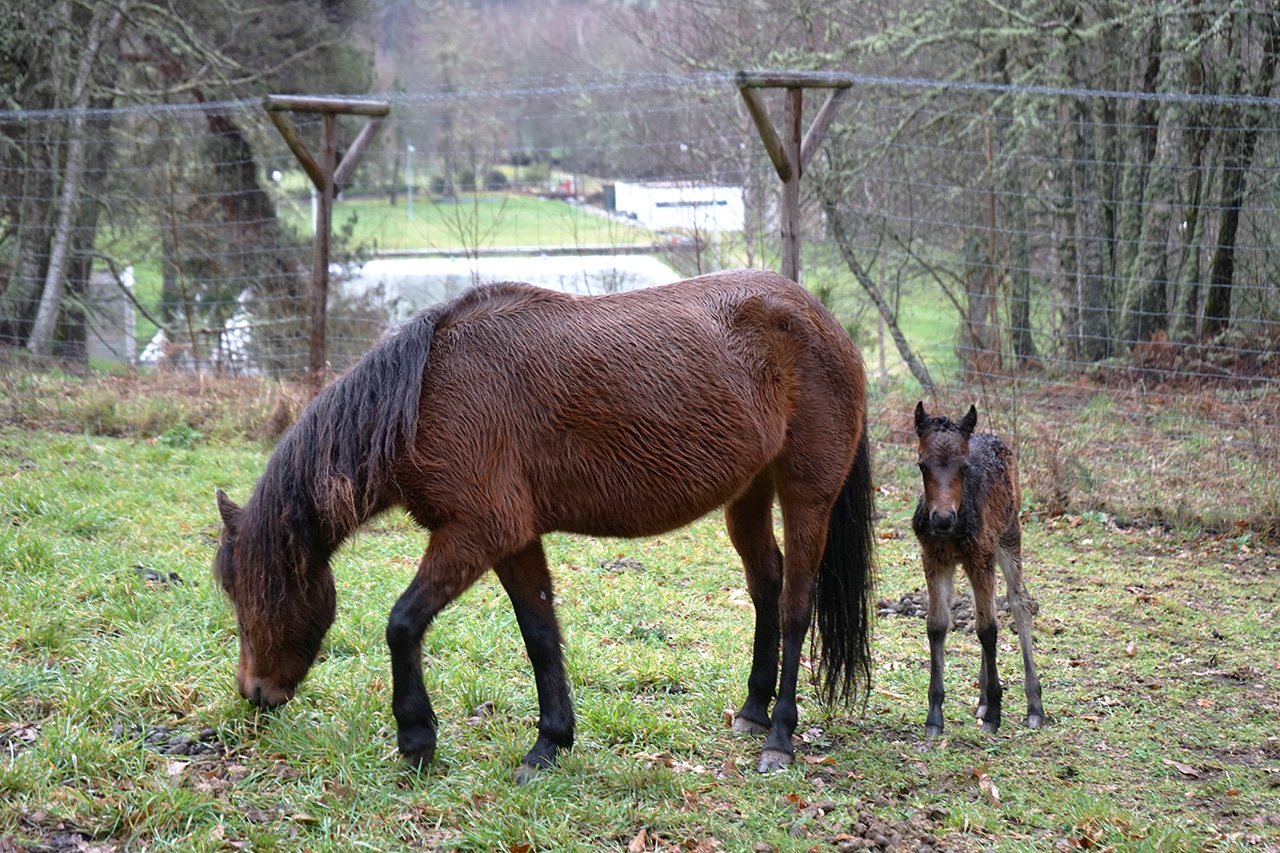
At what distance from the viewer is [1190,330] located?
33.7ft

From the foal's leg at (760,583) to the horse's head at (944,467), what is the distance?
68 cm

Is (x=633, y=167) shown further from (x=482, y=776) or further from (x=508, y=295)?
(x=482, y=776)

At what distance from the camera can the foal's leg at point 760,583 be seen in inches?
168

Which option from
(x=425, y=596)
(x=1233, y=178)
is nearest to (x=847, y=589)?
(x=425, y=596)

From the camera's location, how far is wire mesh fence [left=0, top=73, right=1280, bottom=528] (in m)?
8.09

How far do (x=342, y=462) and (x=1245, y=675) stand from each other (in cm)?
449

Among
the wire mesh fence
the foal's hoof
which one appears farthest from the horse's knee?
the wire mesh fence

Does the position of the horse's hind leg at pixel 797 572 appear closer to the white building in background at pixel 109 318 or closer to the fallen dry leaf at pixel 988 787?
the fallen dry leaf at pixel 988 787

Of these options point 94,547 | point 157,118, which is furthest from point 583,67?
point 94,547

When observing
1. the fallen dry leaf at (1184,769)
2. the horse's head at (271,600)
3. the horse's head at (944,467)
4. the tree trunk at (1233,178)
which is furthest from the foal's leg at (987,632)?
the tree trunk at (1233,178)

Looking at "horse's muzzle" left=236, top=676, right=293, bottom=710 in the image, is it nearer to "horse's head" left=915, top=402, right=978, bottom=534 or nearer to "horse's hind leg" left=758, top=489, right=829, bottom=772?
"horse's hind leg" left=758, top=489, right=829, bottom=772

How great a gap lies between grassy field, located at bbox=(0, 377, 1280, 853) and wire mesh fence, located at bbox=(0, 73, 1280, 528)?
6.28 feet

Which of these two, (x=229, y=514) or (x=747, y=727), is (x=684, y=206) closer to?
(x=747, y=727)

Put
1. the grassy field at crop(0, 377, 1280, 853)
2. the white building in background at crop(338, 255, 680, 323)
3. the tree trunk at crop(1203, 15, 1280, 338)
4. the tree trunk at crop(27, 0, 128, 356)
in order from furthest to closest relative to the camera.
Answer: the tree trunk at crop(27, 0, 128, 356), the white building in background at crop(338, 255, 680, 323), the tree trunk at crop(1203, 15, 1280, 338), the grassy field at crop(0, 377, 1280, 853)
